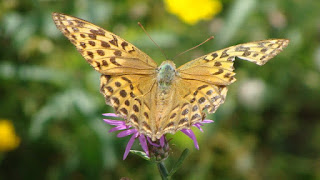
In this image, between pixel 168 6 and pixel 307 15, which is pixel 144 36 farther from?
pixel 307 15

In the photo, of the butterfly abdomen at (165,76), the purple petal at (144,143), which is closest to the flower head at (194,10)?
the butterfly abdomen at (165,76)

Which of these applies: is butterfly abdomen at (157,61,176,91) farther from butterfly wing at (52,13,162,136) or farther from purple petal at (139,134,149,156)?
purple petal at (139,134,149,156)

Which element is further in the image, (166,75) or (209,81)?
(166,75)

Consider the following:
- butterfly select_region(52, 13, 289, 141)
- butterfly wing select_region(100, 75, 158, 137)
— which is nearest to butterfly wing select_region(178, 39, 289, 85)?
butterfly select_region(52, 13, 289, 141)

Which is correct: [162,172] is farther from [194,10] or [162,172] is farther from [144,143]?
[194,10]

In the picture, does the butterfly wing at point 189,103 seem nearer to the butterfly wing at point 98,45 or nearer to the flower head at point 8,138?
the butterfly wing at point 98,45

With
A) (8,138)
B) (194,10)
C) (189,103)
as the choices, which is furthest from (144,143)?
(194,10)

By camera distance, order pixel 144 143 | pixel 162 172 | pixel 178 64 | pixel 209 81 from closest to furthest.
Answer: pixel 162 172
pixel 144 143
pixel 209 81
pixel 178 64
